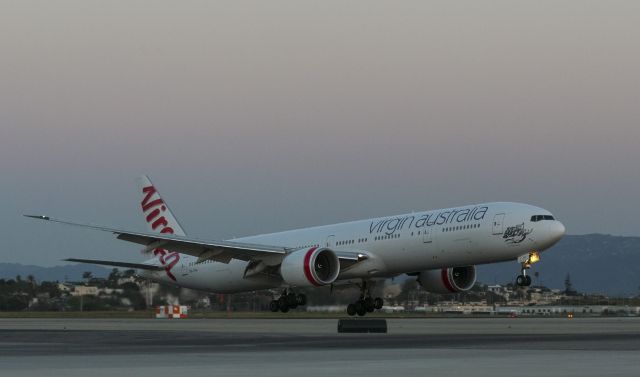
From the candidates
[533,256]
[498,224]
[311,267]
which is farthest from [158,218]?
[533,256]

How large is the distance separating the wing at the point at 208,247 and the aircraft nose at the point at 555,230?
15.1 meters

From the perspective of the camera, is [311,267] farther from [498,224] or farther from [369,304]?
[498,224]

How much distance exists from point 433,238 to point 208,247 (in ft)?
44.0

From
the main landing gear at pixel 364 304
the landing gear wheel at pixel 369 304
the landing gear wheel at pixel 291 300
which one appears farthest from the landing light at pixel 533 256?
the landing gear wheel at pixel 291 300

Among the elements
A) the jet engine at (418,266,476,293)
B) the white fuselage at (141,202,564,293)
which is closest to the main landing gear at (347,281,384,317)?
the white fuselage at (141,202,564,293)

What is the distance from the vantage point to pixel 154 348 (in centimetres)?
3253

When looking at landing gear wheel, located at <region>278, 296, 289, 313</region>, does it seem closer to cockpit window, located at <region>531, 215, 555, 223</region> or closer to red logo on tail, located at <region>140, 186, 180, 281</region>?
red logo on tail, located at <region>140, 186, 180, 281</region>

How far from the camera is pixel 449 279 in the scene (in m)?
65.4

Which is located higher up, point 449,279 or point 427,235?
point 427,235

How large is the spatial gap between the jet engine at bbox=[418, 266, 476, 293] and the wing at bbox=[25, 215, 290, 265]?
8.44m

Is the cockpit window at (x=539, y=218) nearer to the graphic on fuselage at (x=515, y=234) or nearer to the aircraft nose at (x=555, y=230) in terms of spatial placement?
the aircraft nose at (x=555, y=230)

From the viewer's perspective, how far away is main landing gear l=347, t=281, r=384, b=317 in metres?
64.6

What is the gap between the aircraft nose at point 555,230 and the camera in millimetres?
55719

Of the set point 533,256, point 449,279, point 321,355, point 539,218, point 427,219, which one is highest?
point 427,219
